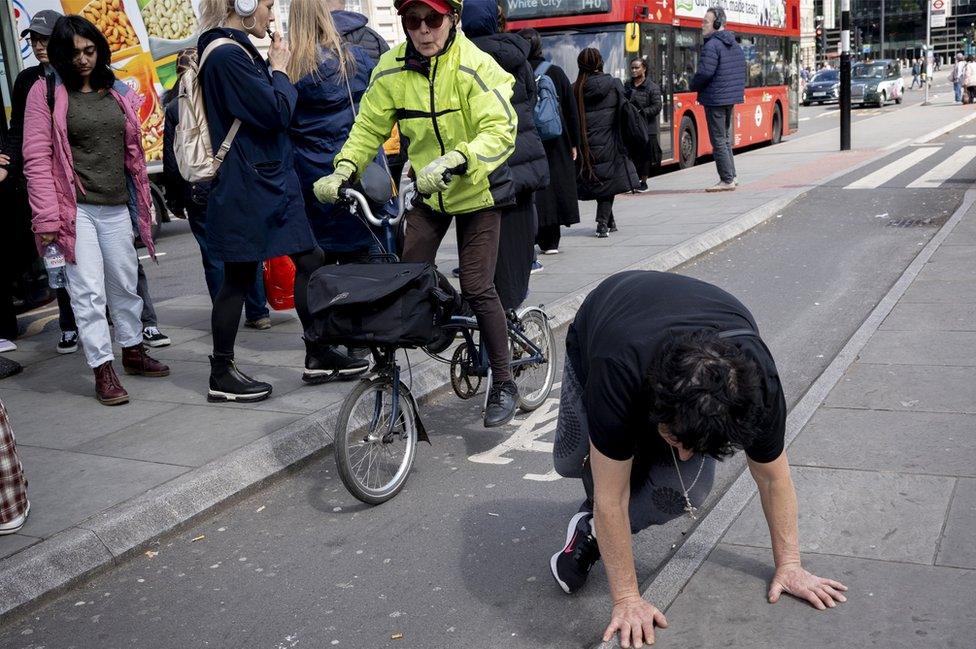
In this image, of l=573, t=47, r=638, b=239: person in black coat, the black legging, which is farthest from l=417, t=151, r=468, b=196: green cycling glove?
l=573, t=47, r=638, b=239: person in black coat

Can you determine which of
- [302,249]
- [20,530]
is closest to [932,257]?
[302,249]

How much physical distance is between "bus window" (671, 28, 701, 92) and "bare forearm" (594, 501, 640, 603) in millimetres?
15646

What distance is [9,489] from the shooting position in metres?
4.02

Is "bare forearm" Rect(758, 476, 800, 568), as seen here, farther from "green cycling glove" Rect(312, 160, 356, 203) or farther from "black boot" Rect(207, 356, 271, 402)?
"black boot" Rect(207, 356, 271, 402)

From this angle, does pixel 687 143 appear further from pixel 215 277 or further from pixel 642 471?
pixel 642 471

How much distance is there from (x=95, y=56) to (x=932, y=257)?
663 centimetres

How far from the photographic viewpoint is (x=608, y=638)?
3064 millimetres

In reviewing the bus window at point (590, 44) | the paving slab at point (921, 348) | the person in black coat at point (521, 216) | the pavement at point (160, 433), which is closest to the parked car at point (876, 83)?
the bus window at point (590, 44)

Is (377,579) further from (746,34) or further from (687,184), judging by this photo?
(746,34)

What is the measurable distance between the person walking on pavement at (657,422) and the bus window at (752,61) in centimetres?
1953

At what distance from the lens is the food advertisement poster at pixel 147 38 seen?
12219mm

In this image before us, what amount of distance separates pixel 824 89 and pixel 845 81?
2693 centimetres

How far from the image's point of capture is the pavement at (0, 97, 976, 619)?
3953 mm

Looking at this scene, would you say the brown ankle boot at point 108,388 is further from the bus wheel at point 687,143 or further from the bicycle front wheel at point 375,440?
the bus wheel at point 687,143
